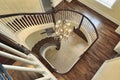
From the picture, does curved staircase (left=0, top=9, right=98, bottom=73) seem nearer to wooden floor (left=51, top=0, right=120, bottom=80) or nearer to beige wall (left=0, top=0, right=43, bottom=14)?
wooden floor (left=51, top=0, right=120, bottom=80)

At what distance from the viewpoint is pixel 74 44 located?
8641 millimetres

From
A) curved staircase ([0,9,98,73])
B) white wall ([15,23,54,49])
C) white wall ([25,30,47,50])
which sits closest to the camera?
curved staircase ([0,9,98,73])

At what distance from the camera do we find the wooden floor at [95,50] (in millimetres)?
6746

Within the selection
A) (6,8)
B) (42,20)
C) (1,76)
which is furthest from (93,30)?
(1,76)

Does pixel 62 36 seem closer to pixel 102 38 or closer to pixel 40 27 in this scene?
pixel 40 27

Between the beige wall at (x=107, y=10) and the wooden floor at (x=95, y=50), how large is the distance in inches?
7.5

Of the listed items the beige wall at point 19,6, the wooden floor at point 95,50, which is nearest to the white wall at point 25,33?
the beige wall at point 19,6

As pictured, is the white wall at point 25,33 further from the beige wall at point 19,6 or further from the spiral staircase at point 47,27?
the beige wall at point 19,6

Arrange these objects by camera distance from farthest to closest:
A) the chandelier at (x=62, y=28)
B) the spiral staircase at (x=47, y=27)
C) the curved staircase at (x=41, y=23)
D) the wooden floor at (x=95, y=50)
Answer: the wooden floor at (x=95, y=50)
the chandelier at (x=62, y=28)
the spiral staircase at (x=47, y=27)
the curved staircase at (x=41, y=23)

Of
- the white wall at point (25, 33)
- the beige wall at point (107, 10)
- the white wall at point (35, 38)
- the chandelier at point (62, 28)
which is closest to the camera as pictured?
the white wall at point (25, 33)

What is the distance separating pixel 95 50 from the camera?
24.8ft

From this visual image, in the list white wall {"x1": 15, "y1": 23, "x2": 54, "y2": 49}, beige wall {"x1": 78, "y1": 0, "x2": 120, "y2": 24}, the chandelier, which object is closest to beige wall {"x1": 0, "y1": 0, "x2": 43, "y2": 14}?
white wall {"x1": 15, "y1": 23, "x2": 54, "y2": 49}

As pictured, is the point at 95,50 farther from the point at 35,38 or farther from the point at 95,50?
the point at 35,38

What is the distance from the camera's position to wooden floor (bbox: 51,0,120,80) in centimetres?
675
